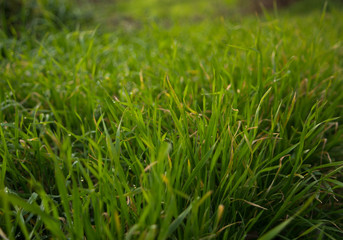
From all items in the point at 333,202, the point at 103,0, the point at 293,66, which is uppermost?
the point at 103,0

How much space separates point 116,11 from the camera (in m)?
7.09

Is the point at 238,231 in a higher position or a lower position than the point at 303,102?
lower

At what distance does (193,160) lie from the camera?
873 mm

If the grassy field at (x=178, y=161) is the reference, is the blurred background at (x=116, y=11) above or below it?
above

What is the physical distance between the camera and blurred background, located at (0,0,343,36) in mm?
3004

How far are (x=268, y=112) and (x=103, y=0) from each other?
791 cm

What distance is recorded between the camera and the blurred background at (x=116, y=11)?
3.00m

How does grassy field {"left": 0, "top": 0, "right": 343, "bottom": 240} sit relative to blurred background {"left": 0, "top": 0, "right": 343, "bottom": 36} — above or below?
below

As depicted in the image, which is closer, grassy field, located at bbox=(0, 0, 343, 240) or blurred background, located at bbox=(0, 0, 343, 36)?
grassy field, located at bbox=(0, 0, 343, 240)

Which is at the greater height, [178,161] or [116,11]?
[116,11]

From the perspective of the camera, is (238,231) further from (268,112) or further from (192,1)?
(192,1)

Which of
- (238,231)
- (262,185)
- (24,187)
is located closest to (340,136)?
(262,185)

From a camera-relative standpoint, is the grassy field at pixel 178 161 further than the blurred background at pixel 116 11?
No

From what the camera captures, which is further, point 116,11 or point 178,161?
point 116,11
